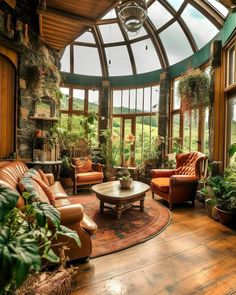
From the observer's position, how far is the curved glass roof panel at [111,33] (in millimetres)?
6000

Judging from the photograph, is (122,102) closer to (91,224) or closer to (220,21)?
(220,21)

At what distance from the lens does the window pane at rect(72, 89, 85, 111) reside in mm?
6391

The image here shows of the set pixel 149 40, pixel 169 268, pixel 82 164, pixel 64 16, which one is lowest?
pixel 169 268

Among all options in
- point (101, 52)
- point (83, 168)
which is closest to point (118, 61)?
point (101, 52)

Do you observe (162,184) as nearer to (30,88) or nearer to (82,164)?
(82,164)

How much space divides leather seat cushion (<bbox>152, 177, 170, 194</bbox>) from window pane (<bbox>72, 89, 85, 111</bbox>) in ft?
11.3

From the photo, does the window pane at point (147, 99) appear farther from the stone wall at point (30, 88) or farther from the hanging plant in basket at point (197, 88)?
the stone wall at point (30, 88)

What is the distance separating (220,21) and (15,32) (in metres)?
3.71

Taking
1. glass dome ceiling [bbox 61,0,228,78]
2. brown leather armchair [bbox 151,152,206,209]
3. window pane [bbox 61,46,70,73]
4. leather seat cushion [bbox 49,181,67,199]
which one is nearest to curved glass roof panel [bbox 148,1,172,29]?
glass dome ceiling [bbox 61,0,228,78]

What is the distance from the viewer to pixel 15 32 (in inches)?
145

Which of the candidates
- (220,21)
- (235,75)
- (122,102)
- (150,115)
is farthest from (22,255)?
(122,102)

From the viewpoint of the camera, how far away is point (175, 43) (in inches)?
213

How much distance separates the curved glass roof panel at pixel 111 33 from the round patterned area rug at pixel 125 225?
4.79 metres

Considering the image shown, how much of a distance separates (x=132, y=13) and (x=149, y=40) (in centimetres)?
381
